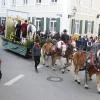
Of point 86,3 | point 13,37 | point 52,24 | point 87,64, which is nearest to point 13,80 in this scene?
point 87,64

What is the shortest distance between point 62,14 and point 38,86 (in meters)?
18.4

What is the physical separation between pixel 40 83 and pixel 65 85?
1.02 metres

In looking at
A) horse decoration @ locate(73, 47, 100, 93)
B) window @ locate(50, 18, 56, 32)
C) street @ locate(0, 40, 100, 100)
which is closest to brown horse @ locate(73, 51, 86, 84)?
horse decoration @ locate(73, 47, 100, 93)

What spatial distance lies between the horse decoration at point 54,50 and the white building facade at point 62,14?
12696mm

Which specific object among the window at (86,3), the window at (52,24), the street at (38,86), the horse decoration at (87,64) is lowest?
the street at (38,86)

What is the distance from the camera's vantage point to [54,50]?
54.8ft

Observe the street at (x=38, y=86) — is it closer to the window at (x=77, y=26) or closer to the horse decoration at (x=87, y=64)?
the horse decoration at (x=87, y=64)

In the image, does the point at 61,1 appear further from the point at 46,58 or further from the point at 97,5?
the point at 46,58

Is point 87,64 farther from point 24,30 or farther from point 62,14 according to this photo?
point 62,14

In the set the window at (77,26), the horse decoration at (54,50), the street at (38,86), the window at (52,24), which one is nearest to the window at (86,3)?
the window at (77,26)

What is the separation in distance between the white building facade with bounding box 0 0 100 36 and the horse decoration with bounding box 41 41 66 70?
12.7 metres

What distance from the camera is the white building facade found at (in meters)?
30.4

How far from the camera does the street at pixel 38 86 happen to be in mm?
11159

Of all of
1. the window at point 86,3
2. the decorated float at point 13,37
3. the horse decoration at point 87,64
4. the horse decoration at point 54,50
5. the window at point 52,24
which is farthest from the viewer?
the window at point 86,3
